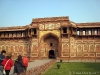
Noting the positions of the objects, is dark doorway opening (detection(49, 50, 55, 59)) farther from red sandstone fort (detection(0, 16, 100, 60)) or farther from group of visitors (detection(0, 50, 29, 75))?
group of visitors (detection(0, 50, 29, 75))

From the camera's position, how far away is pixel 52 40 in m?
31.8

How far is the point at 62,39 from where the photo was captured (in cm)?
2964

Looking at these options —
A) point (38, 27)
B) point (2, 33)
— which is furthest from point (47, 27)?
point (2, 33)

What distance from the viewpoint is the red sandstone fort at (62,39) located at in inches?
1160

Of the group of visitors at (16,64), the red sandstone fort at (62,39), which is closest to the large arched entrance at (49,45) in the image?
the red sandstone fort at (62,39)

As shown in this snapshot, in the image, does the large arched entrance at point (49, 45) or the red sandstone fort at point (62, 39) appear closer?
the red sandstone fort at point (62, 39)

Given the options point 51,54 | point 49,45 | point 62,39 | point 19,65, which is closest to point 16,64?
point 19,65

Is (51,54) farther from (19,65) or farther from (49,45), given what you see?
(19,65)

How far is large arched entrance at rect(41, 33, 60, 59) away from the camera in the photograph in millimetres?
31000

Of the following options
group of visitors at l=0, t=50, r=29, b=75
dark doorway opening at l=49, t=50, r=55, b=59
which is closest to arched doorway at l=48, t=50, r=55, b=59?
dark doorway opening at l=49, t=50, r=55, b=59

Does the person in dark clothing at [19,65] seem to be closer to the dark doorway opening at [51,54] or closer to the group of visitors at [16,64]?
the group of visitors at [16,64]

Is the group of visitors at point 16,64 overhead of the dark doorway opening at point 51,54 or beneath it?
overhead

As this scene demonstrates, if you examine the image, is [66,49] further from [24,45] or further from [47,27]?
[24,45]

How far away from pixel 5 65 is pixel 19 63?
2.74 feet
